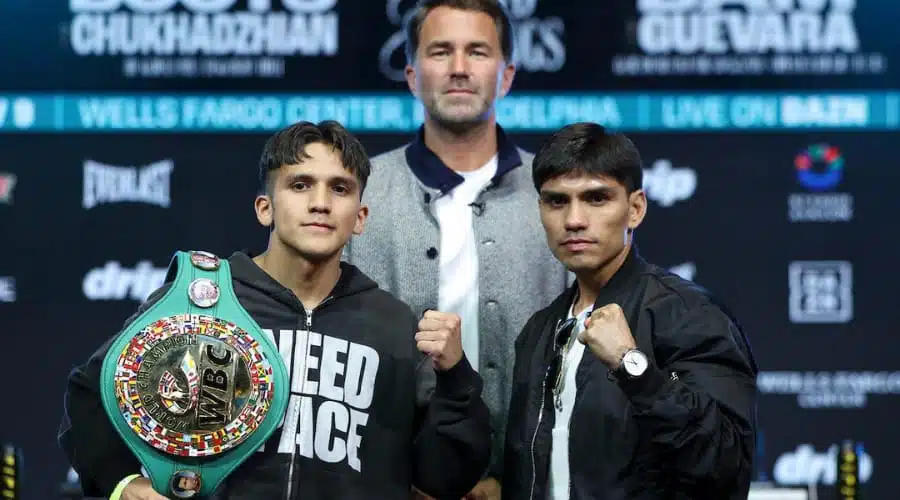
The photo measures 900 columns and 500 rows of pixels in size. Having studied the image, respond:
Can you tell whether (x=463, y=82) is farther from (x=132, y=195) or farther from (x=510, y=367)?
(x=132, y=195)

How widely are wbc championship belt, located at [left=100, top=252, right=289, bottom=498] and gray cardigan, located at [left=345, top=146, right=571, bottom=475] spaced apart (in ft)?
2.14

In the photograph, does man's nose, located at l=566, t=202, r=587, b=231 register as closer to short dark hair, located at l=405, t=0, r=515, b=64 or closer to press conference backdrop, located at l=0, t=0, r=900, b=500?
short dark hair, located at l=405, t=0, r=515, b=64

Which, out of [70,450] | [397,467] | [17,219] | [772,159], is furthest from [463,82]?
[17,219]

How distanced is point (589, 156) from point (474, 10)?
0.66 metres

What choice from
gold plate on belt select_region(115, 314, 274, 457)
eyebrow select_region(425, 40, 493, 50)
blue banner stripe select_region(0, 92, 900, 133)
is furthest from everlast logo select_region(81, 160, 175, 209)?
gold plate on belt select_region(115, 314, 274, 457)

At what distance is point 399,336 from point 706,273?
91.1 inches

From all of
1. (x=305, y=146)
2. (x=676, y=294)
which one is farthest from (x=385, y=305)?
(x=676, y=294)

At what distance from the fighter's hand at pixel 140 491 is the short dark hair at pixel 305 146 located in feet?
2.07

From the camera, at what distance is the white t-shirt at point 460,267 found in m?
3.02

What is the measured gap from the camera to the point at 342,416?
2.48 meters

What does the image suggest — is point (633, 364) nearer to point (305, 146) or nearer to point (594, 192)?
point (594, 192)

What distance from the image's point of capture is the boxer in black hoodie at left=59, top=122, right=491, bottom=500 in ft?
7.92

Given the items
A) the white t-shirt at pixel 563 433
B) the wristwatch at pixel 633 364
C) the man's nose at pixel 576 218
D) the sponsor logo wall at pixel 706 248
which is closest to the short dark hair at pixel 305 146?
the man's nose at pixel 576 218

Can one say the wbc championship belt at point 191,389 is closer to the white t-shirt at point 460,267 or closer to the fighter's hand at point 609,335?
the fighter's hand at point 609,335
